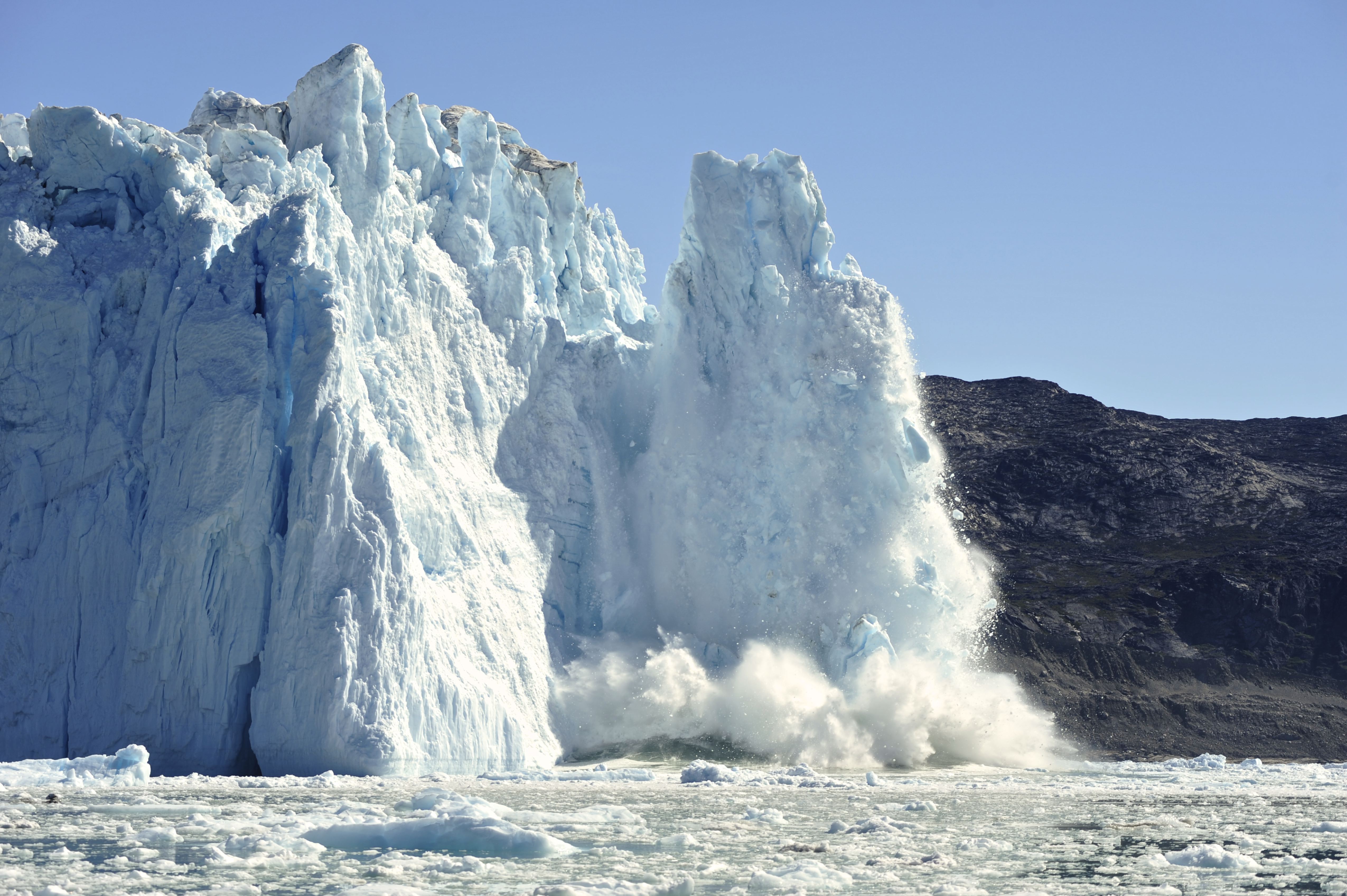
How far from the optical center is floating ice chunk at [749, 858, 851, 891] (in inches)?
414

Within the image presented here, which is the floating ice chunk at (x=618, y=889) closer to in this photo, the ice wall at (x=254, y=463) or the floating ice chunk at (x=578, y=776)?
the ice wall at (x=254, y=463)

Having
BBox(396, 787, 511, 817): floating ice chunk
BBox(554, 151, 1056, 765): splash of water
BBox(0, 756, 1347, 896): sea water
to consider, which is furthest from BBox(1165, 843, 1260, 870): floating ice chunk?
BBox(554, 151, 1056, 765): splash of water

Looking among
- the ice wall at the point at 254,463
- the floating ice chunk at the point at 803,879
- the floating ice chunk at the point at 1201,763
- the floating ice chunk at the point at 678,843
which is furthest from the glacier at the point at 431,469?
the floating ice chunk at the point at 803,879

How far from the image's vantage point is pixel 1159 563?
52.2 m

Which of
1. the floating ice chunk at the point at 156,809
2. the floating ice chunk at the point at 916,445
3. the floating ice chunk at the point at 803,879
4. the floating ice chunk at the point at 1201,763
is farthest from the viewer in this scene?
the floating ice chunk at the point at 1201,763

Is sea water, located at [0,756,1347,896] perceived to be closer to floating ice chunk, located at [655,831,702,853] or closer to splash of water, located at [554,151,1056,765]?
floating ice chunk, located at [655,831,702,853]

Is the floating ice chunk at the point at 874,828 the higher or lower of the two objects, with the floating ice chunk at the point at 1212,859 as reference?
higher

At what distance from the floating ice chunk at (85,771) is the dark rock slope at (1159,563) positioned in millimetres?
26955

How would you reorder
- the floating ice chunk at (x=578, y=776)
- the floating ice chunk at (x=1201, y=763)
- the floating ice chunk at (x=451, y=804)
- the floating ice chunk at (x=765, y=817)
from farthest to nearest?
the floating ice chunk at (x=1201, y=763) < the floating ice chunk at (x=578, y=776) < the floating ice chunk at (x=765, y=817) < the floating ice chunk at (x=451, y=804)

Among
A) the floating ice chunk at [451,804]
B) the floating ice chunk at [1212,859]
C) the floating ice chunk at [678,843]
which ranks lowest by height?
the floating ice chunk at [1212,859]

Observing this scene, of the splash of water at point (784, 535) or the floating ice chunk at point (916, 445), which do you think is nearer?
the splash of water at point (784, 535)

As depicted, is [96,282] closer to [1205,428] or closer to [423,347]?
[423,347]

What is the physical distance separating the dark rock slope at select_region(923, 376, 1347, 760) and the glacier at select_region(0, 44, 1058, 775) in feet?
41.5

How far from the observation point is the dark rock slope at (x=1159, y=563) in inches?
1612
